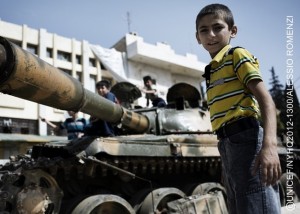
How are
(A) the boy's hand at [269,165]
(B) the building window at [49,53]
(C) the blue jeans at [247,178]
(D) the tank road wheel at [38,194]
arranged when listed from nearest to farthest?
(A) the boy's hand at [269,165] < (C) the blue jeans at [247,178] < (D) the tank road wheel at [38,194] < (B) the building window at [49,53]

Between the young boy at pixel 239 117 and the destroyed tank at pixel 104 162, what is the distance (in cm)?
167

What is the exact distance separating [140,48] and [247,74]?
26.2m

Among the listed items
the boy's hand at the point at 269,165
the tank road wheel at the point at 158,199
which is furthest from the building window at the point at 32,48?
the boy's hand at the point at 269,165

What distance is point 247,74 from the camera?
2.07 m

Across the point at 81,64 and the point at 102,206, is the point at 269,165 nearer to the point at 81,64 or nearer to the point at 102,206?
the point at 102,206

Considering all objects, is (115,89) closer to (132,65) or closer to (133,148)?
(133,148)

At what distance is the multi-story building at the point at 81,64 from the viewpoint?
21.7 metres

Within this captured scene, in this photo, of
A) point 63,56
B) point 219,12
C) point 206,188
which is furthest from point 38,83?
point 63,56

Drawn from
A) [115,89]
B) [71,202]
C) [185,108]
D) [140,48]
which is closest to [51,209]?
[71,202]

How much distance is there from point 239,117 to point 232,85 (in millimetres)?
217

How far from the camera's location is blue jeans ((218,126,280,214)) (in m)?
1.97

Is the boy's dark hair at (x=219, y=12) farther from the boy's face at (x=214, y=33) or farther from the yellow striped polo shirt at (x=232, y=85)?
the yellow striped polo shirt at (x=232, y=85)

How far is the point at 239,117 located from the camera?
2129mm

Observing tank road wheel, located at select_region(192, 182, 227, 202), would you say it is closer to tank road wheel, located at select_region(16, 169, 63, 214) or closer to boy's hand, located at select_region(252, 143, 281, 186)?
tank road wheel, located at select_region(16, 169, 63, 214)
